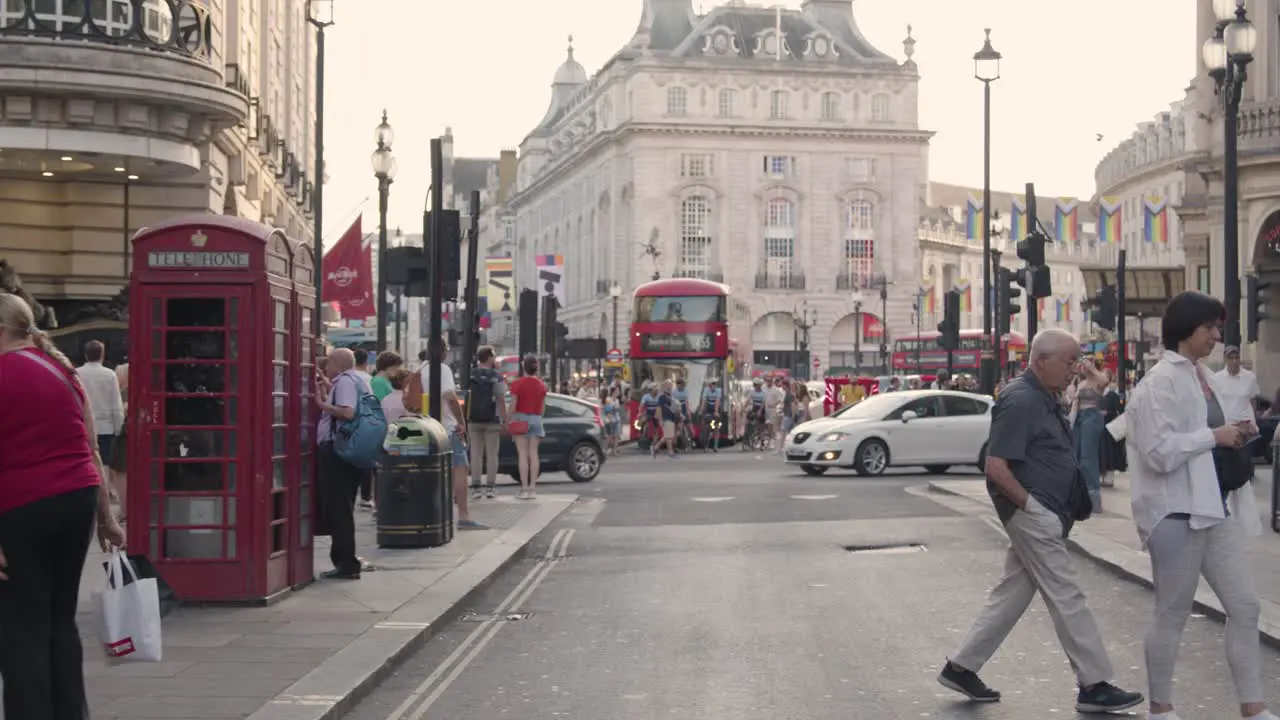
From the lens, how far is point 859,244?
4333 inches

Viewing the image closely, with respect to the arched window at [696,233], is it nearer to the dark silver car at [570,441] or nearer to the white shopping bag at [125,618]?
the dark silver car at [570,441]

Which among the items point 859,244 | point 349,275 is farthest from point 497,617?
point 859,244

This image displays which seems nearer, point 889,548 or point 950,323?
point 889,548

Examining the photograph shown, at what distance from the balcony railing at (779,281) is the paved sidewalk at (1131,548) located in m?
83.8

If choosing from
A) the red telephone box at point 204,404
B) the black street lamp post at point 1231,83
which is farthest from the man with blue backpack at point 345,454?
the black street lamp post at point 1231,83

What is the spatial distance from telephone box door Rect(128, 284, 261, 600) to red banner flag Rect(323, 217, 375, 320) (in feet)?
67.1

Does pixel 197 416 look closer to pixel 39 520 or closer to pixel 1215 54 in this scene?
pixel 39 520

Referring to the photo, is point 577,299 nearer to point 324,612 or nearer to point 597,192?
point 597,192

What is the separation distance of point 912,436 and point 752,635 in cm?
1992

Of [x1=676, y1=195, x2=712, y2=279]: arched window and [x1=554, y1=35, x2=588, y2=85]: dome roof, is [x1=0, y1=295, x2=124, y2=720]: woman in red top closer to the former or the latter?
[x1=676, y1=195, x2=712, y2=279]: arched window

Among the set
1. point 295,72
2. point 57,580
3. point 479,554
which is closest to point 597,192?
point 295,72

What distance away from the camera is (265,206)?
119 ft

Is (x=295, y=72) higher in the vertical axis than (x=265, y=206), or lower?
higher

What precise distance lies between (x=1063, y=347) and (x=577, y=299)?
115 m
